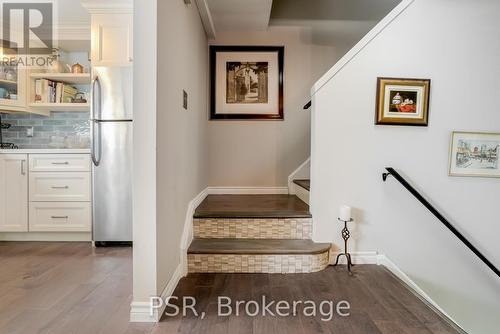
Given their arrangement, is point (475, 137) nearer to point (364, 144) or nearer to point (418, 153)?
point (418, 153)

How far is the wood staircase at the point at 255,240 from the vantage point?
2.21 m

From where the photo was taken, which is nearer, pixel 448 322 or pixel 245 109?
pixel 448 322

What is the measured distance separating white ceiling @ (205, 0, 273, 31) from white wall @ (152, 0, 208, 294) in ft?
0.89

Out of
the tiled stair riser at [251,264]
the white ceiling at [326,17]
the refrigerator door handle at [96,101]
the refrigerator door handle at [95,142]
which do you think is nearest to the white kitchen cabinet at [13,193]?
the refrigerator door handle at [95,142]

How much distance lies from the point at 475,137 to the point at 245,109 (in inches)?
97.2

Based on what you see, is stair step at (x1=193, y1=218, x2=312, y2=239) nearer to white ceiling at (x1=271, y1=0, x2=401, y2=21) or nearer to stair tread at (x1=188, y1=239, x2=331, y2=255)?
stair tread at (x1=188, y1=239, x2=331, y2=255)

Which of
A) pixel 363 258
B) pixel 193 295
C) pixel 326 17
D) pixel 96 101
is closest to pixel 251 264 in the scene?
pixel 193 295

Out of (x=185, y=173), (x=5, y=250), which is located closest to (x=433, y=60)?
(x=185, y=173)

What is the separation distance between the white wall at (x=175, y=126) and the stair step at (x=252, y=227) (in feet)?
0.99

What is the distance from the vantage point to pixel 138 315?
1.59m

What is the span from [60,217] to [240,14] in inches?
117

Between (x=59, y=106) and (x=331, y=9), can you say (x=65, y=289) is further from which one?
(x=331, y=9)

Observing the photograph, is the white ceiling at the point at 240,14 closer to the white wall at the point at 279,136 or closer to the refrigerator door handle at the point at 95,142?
the white wall at the point at 279,136

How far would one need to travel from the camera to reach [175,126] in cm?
197
